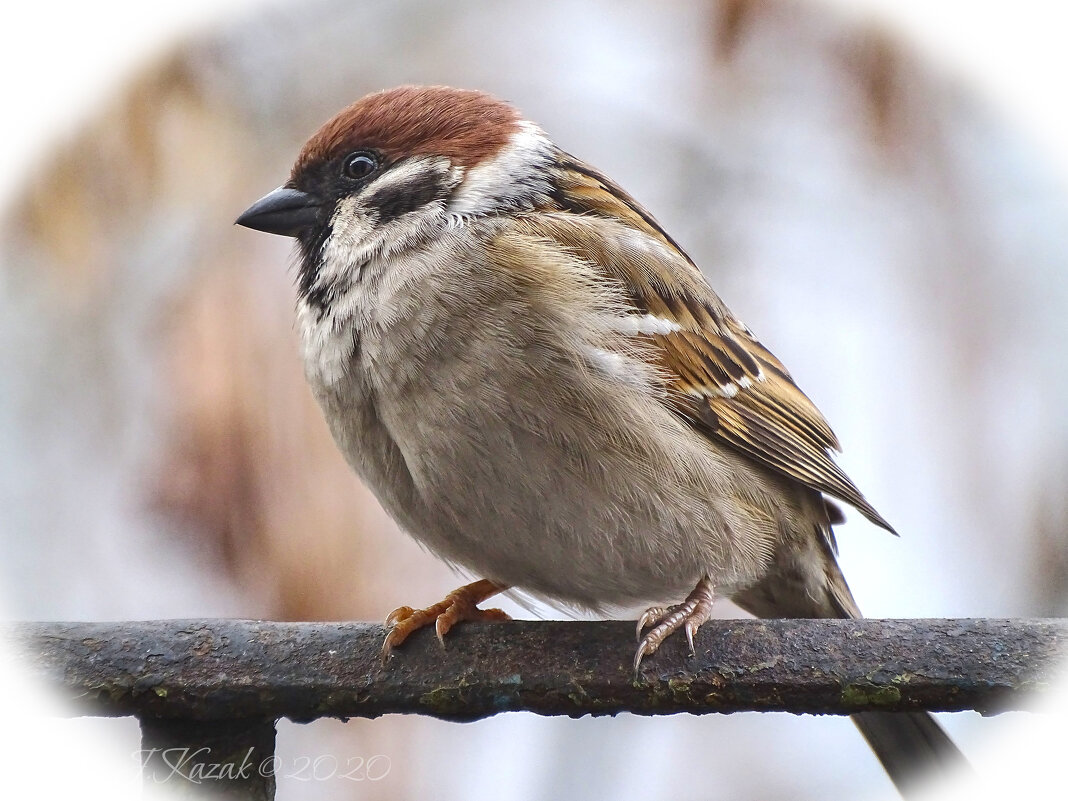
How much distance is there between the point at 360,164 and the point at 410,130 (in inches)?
5.0

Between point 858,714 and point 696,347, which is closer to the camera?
point 858,714

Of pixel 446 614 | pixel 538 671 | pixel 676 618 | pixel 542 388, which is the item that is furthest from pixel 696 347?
pixel 538 671

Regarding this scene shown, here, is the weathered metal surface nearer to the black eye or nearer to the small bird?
the small bird

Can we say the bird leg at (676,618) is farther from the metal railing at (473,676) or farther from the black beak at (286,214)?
the black beak at (286,214)

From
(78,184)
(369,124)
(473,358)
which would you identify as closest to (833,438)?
(473,358)

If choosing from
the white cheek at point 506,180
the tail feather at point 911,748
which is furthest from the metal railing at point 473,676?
the white cheek at point 506,180

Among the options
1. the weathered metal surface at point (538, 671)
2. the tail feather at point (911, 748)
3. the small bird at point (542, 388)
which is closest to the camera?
the weathered metal surface at point (538, 671)

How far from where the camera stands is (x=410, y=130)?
6.98ft

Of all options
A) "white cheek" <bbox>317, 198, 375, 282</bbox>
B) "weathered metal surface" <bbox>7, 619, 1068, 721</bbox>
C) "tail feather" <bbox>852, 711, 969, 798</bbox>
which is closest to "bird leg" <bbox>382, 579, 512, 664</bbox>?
"weathered metal surface" <bbox>7, 619, 1068, 721</bbox>

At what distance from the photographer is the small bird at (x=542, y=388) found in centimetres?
178

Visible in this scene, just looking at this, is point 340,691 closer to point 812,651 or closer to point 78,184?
point 812,651

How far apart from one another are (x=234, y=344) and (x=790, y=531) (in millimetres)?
1395

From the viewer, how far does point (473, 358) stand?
1755 millimetres

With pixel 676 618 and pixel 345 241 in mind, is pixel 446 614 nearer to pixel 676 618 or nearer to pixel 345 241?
pixel 676 618
